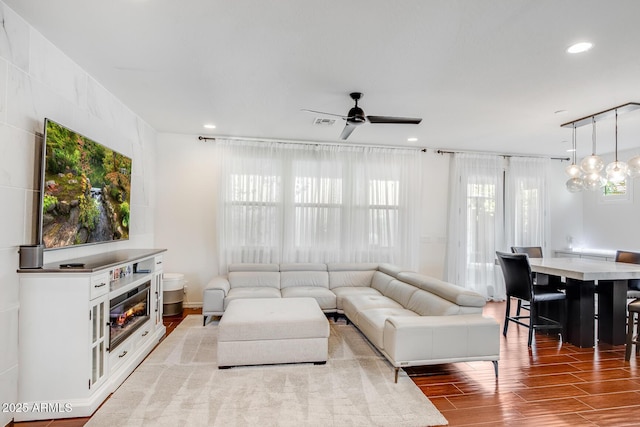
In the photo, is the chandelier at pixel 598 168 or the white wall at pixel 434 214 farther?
the white wall at pixel 434 214

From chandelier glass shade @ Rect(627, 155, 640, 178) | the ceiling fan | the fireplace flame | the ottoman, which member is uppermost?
the ceiling fan

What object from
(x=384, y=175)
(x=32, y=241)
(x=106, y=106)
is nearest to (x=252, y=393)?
(x=32, y=241)

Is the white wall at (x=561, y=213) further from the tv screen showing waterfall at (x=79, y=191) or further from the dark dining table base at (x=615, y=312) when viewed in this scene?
the tv screen showing waterfall at (x=79, y=191)

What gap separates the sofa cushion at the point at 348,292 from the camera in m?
4.55

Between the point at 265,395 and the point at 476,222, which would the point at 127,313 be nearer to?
the point at 265,395

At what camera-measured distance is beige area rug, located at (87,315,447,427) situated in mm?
2320

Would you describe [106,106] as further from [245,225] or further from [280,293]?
[280,293]

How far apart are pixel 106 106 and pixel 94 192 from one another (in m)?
0.98

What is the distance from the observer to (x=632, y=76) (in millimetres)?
2910

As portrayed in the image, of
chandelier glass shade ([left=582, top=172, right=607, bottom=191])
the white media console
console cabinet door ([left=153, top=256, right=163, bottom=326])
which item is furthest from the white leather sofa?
chandelier glass shade ([left=582, top=172, right=607, bottom=191])

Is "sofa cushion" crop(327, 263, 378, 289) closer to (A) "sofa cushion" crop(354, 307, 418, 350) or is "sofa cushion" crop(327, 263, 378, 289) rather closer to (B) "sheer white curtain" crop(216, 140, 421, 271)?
(B) "sheer white curtain" crop(216, 140, 421, 271)

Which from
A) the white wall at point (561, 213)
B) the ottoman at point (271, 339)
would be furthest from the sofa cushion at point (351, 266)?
the white wall at point (561, 213)

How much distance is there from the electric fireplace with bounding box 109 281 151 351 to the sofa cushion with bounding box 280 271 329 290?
193 centimetres

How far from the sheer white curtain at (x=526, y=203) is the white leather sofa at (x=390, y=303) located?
9.00 feet
